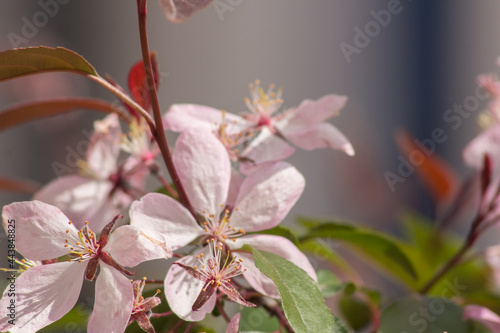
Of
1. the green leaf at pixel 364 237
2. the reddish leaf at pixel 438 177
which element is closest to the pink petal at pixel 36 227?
the green leaf at pixel 364 237

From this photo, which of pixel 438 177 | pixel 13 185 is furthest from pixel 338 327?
pixel 438 177

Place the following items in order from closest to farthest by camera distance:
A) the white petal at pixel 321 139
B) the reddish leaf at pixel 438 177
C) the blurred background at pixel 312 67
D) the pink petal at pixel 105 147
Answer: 1. the white petal at pixel 321 139
2. the pink petal at pixel 105 147
3. the reddish leaf at pixel 438 177
4. the blurred background at pixel 312 67

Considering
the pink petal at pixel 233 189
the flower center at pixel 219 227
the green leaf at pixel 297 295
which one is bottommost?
the green leaf at pixel 297 295

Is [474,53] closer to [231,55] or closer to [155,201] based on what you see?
[231,55]

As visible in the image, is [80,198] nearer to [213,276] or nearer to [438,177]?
[213,276]

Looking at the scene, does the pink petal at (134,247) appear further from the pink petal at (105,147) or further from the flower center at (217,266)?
the pink petal at (105,147)

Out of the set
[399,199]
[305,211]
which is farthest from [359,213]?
[305,211]
